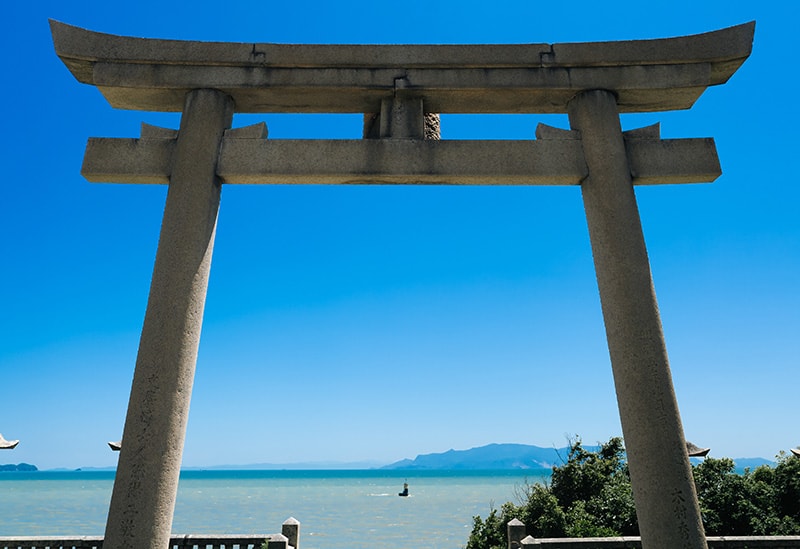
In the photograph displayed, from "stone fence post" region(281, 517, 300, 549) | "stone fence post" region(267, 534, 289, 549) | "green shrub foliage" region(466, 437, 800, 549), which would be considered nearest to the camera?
"stone fence post" region(267, 534, 289, 549)

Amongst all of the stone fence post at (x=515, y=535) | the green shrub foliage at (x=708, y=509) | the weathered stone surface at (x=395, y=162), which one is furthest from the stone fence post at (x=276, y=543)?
the weathered stone surface at (x=395, y=162)

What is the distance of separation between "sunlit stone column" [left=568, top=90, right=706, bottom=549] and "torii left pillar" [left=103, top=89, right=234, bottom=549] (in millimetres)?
2843

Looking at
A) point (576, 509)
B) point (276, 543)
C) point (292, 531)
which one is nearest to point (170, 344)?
point (276, 543)

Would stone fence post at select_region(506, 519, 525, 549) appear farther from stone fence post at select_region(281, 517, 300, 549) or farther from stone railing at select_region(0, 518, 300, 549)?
stone railing at select_region(0, 518, 300, 549)

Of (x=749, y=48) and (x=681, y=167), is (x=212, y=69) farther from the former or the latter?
(x=749, y=48)

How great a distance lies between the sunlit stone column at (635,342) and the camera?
3.27 metres

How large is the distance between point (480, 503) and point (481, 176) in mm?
45395

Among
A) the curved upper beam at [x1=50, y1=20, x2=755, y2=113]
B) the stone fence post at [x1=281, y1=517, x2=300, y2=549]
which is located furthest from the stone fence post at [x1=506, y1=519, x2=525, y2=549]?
the curved upper beam at [x1=50, y1=20, x2=755, y2=113]

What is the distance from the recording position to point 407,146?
4105 mm

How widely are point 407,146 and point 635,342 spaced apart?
84.8 inches

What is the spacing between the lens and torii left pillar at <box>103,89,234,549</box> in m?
3.21

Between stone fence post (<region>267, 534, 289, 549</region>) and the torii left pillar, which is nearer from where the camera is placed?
the torii left pillar

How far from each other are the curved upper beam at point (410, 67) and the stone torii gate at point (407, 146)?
12 mm

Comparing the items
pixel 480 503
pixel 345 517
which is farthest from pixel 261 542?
pixel 480 503
